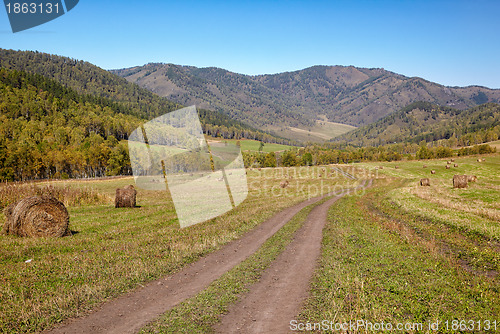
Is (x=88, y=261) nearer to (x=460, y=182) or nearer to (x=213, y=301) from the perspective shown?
(x=213, y=301)

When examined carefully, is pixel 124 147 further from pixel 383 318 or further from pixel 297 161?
pixel 383 318

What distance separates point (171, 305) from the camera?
32.9 ft

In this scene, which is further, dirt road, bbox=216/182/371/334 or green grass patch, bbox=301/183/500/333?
green grass patch, bbox=301/183/500/333

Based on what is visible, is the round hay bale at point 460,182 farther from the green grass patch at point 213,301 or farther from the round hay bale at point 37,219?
the round hay bale at point 37,219

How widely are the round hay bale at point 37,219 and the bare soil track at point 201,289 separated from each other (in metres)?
12.4

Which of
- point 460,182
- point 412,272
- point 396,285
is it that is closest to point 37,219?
point 396,285

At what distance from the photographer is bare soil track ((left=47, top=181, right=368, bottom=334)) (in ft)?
28.5

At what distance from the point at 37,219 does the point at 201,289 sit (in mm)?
15409

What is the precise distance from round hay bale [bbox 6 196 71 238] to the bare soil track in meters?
12.4

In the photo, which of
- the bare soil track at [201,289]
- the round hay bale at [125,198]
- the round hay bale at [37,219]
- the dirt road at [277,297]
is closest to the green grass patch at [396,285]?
the dirt road at [277,297]

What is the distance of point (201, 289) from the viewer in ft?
37.8

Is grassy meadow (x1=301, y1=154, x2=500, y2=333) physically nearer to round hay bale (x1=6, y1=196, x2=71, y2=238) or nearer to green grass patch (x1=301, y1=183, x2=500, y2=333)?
green grass patch (x1=301, y1=183, x2=500, y2=333)

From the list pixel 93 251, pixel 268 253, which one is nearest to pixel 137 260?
pixel 93 251

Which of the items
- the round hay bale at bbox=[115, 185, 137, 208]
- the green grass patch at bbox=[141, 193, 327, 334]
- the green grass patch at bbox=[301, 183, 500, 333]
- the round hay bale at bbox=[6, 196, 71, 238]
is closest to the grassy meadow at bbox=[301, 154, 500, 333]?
the green grass patch at bbox=[301, 183, 500, 333]
